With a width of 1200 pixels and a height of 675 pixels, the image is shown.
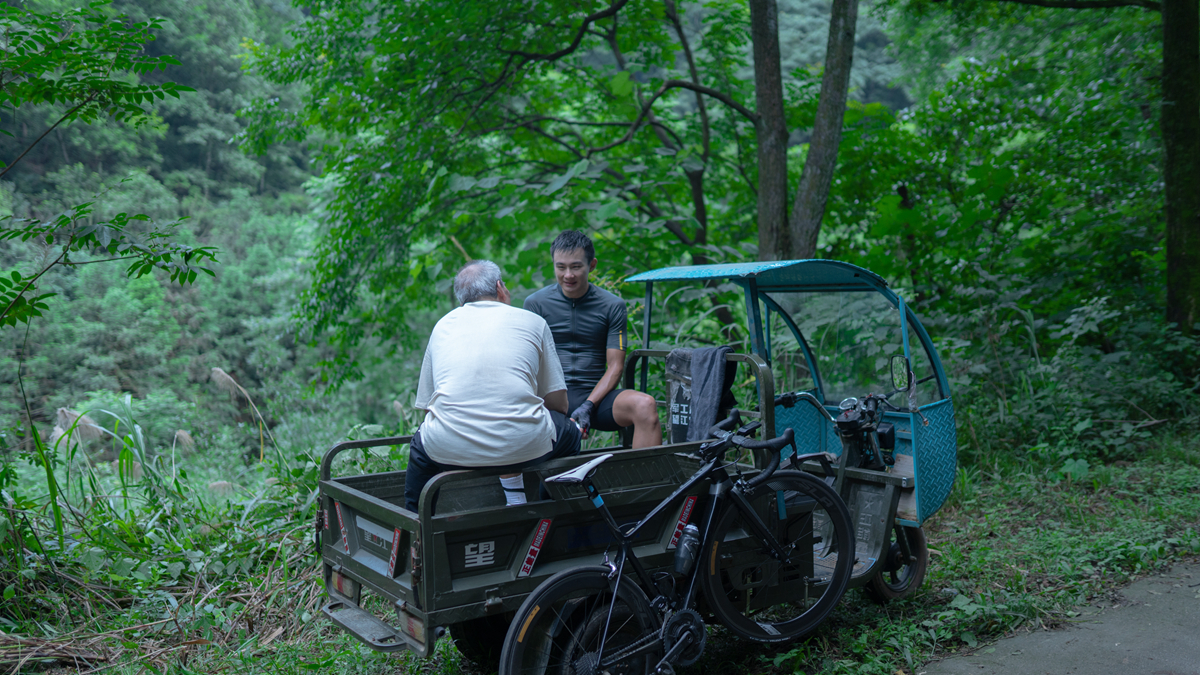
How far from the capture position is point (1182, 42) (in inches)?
297

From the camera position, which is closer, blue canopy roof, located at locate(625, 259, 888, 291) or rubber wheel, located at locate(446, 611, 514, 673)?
rubber wheel, located at locate(446, 611, 514, 673)

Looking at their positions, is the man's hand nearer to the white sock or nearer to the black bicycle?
the black bicycle

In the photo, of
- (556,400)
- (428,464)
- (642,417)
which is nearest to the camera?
(428,464)

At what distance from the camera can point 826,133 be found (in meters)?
7.50

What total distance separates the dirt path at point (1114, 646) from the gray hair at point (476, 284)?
2.61m

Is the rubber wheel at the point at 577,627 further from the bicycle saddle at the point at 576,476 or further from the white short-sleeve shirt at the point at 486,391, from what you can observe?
the white short-sleeve shirt at the point at 486,391

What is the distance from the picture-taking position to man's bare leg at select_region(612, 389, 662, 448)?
14.6 ft

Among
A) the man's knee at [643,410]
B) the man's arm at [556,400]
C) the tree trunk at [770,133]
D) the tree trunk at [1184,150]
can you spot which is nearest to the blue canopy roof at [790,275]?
the man's knee at [643,410]

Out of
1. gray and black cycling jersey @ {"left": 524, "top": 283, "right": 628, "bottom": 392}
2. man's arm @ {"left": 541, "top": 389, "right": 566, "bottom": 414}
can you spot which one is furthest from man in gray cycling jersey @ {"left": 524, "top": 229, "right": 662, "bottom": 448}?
man's arm @ {"left": 541, "top": 389, "right": 566, "bottom": 414}

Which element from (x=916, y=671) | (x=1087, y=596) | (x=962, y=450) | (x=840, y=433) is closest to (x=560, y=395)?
(x=840, y=433)

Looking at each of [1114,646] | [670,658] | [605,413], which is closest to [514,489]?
[670,658]

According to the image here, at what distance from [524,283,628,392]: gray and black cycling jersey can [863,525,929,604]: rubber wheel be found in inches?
75.0

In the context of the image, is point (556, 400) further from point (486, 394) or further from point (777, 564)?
point (777, 564)

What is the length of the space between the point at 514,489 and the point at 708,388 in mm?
1480
